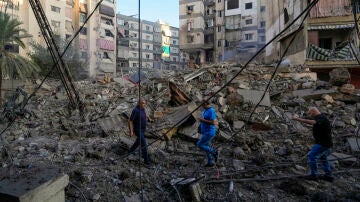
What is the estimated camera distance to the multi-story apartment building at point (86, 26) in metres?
35.8

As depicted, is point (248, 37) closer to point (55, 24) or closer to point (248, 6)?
point (248, 6)

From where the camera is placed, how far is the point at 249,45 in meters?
43.3

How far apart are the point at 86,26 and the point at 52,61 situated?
1670cm

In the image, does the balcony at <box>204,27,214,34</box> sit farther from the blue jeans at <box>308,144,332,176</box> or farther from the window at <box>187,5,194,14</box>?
the blue jeans at <box>308,144,332,176</box>

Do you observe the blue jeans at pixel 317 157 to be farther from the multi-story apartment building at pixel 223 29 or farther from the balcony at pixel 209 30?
the balcony at pixel 209 30

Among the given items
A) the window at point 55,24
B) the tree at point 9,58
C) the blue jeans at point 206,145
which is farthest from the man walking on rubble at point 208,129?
the window at point 55,24

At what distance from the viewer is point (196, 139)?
9.03 metres

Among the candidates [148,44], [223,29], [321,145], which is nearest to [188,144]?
[321,145]

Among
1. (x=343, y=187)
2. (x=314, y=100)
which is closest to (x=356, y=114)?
(x=314, y=100)

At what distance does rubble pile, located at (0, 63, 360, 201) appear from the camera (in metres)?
5.47

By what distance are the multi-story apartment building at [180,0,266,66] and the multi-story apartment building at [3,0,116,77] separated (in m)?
11.9

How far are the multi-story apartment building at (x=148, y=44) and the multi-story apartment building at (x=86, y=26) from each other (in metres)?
4.10

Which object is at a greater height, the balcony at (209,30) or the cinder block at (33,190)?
the balcony at (209,30)

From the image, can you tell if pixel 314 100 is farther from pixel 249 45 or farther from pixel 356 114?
pixel 249 45
